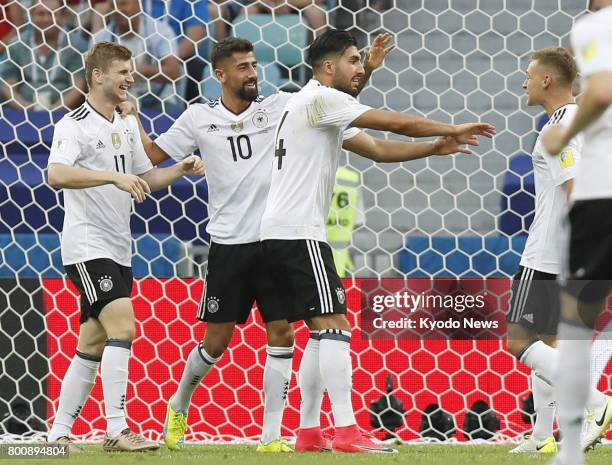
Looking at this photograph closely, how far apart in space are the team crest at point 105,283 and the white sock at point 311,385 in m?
0.87

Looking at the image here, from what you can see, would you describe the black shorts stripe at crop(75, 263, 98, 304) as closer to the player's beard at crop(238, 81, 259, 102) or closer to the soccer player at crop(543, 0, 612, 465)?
the player's beard at crop(238, 81, 259, 102)

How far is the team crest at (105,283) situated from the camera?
4934mm

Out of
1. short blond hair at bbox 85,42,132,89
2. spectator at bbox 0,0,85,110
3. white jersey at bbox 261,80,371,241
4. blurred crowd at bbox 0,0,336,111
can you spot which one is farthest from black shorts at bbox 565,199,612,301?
spectator at bbox 0,0,85,110

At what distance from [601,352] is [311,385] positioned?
5.17 feet

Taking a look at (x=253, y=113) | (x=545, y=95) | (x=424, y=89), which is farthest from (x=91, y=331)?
(x=424, y=89)

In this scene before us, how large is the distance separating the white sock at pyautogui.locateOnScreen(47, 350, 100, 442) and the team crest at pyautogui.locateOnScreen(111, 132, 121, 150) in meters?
0.91

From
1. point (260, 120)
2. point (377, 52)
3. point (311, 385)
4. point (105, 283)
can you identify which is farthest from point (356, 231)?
point (105, 283)

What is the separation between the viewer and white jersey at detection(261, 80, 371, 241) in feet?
15.4

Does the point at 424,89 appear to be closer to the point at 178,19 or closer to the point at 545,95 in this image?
the point at 178,19

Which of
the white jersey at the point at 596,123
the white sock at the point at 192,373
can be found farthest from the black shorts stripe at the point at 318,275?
the white jersey at the point at 596,123

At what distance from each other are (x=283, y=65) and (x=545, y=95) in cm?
→ 278

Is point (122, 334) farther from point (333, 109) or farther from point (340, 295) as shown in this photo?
point (333, 109)

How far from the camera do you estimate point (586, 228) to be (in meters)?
3.22

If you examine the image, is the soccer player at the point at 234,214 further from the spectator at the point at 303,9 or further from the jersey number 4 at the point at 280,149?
the spectator at the point at 303,9
